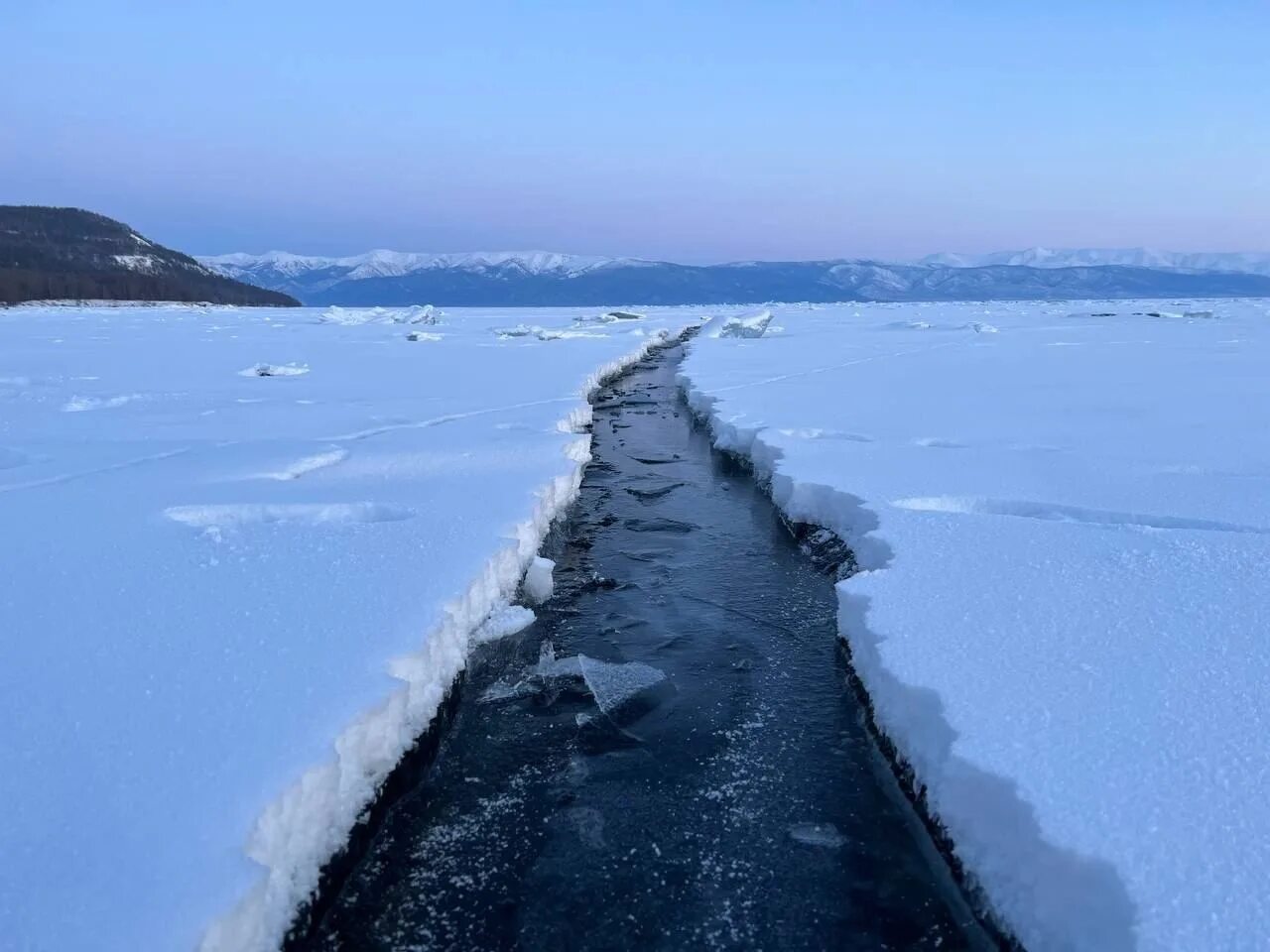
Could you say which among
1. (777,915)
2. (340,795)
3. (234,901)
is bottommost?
(777,915)

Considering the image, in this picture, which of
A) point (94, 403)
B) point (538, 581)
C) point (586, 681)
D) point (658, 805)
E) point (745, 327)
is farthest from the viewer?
point (745, 327)

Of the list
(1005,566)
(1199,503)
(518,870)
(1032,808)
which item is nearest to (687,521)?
(1005,566)

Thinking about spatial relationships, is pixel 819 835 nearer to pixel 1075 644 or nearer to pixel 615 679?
pixel 1075 644

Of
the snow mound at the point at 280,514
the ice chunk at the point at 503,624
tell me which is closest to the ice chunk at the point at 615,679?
the ice chunk at the point at 503,624

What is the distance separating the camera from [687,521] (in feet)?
21.0

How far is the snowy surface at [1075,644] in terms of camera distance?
77.9 inches

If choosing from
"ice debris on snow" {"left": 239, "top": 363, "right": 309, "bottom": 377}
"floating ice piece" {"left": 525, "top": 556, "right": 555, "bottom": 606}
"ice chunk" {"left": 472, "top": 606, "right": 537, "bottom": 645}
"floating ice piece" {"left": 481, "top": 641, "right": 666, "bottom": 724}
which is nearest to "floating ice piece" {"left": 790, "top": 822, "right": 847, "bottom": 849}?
"floating ice piece" {"left": 481, "top": 641, "right": 666, "bottom": 724}

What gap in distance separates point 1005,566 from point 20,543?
4804mm

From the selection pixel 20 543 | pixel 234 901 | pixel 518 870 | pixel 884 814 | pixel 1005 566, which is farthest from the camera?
pixel 20 543

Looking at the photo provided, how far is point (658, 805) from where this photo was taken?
2.99m

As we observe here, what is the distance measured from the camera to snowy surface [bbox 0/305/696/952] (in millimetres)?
1956

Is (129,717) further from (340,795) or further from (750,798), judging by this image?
(750,798)

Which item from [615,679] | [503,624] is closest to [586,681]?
[615,679]

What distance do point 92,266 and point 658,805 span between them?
91.4 meters
